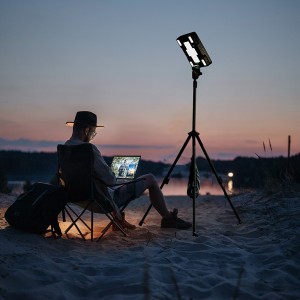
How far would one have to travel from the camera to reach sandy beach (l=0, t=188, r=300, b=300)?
2.30 metres

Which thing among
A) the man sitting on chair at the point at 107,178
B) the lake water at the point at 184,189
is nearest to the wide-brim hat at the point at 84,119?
the man sitting on chair at the point at 107,178

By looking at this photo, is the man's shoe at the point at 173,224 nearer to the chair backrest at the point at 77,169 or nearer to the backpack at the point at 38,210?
the chair backrest at the point at 77,169

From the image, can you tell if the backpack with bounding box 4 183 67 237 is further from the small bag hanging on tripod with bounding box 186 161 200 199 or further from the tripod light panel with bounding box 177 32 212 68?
Answer: the tripod light panel with bounding box 177 32 212 68

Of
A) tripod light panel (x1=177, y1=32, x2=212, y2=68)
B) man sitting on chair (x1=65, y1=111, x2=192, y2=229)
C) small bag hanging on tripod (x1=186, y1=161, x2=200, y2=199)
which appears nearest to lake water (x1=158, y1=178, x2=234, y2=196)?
small bag hanging on tripod (x1=186, y1=161, x2=200, y2=199)

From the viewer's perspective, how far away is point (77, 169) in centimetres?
384

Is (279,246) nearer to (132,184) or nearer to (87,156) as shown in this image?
(132,184)

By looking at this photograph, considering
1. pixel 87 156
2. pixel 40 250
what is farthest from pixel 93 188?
pixel 40 250

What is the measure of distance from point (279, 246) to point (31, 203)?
2551mm

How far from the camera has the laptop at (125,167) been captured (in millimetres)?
4609

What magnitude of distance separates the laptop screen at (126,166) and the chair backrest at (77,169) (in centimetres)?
86

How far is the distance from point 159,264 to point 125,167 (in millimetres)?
2000

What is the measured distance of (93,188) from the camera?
12.6 ft

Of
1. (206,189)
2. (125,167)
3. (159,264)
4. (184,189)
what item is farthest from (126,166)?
(184,189)

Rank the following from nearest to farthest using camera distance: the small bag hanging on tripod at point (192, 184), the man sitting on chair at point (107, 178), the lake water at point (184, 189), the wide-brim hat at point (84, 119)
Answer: the man sitting on chair at point (107, 178) → the wide-brim hat at point (84, 119) → the small bag hanging on tripod at point (192, 184) → the lake water at point (184, 189)
